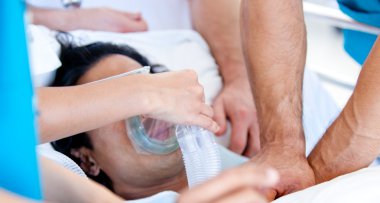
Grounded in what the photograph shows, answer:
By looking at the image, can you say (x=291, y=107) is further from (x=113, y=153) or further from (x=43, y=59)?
(x=43, y=59)

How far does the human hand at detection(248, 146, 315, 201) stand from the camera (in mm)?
1184

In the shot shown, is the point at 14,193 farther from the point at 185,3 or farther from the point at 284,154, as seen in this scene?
the point at 185,3

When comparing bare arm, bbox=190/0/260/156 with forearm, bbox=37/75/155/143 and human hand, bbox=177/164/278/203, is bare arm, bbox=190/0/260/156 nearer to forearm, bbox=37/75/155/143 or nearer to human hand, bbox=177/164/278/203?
forearm, bbox=37/75/155/143

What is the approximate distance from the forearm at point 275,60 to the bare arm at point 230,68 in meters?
0.29

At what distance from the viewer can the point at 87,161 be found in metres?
1.54

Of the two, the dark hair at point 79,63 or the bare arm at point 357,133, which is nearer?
the bare arm at point 357,133

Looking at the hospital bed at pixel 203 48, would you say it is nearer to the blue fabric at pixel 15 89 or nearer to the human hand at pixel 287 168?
the human hand at pixel 287 168

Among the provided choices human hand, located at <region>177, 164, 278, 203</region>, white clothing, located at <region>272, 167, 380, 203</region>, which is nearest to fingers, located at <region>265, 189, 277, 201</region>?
white clothing, located at <region>272, 167, 380, 203</region>

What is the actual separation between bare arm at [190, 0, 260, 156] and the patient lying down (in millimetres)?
280

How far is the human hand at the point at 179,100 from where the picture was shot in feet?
3.66

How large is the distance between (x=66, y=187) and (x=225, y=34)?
1.17 meters

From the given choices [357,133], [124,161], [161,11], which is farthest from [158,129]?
[161,11]

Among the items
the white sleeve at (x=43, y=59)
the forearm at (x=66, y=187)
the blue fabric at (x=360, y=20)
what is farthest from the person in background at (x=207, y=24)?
the forearm at (x=66, y=187)

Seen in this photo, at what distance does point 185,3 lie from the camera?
220cm
